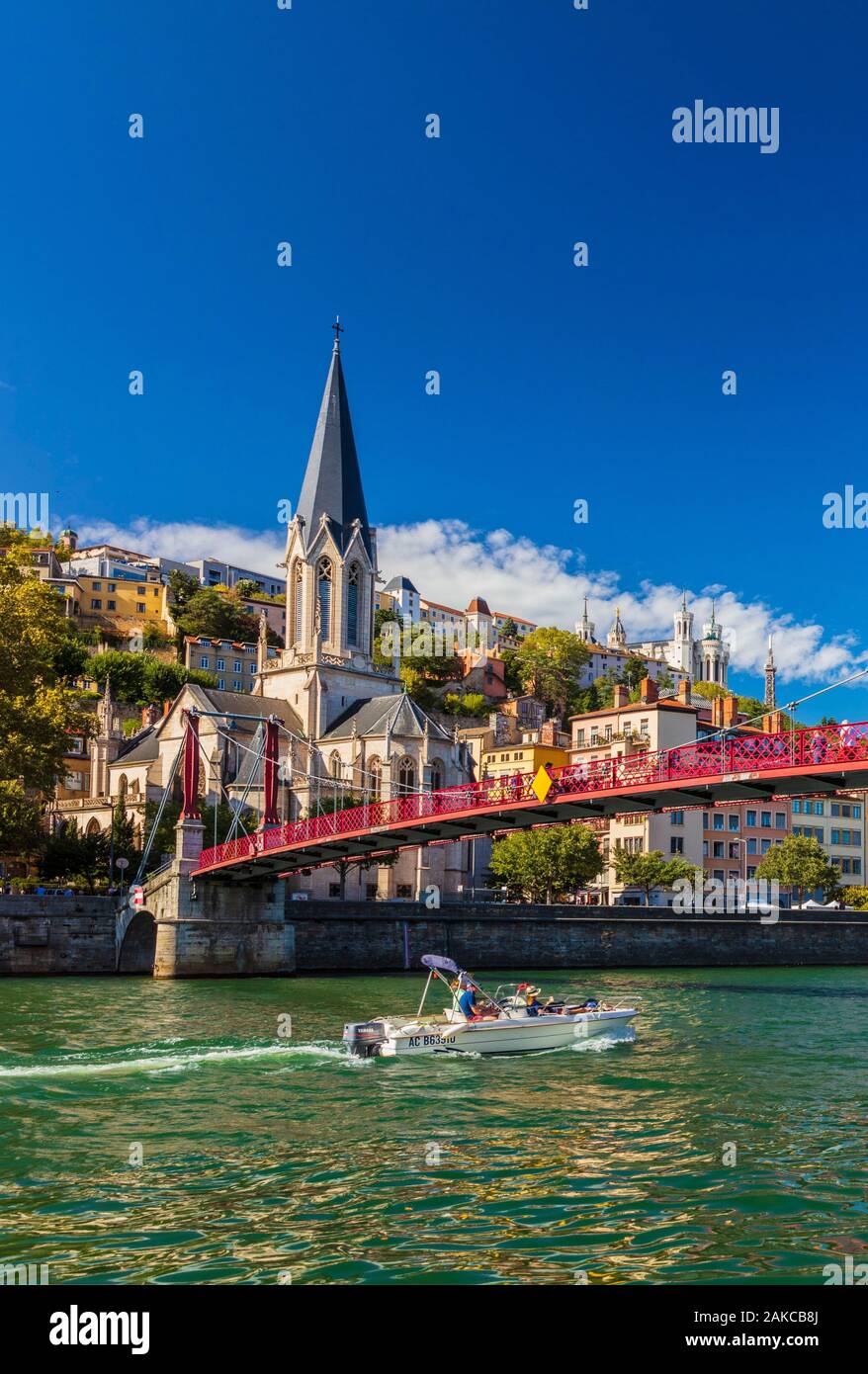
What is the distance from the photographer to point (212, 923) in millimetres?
44844

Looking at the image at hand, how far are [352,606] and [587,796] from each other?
50487mm

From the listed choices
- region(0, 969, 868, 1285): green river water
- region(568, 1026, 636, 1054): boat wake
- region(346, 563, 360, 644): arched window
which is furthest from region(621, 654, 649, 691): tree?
region(568, 1026, 636, 1054): boat wake

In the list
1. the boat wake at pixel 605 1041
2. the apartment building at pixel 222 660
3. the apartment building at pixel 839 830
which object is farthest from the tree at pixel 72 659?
the boat wake at pixel 605 1041

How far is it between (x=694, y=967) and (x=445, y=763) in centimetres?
2068

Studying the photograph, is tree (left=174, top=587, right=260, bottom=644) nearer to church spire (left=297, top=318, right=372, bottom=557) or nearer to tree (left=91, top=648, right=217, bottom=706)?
tree (left=91, top=648, right=217, bottom=706)

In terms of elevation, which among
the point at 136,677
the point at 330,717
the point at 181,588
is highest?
the point at 181,588

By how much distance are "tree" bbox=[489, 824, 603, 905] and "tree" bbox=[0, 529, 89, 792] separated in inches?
1125

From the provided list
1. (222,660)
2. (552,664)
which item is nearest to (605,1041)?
(222,660)

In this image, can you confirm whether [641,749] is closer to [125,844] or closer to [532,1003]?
[125,844]

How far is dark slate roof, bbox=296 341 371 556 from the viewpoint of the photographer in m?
81.9

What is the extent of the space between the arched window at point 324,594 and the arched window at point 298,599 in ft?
3.77

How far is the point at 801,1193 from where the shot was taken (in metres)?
14.2

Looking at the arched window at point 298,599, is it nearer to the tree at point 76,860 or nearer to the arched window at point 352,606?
the arched window at point 352,606
